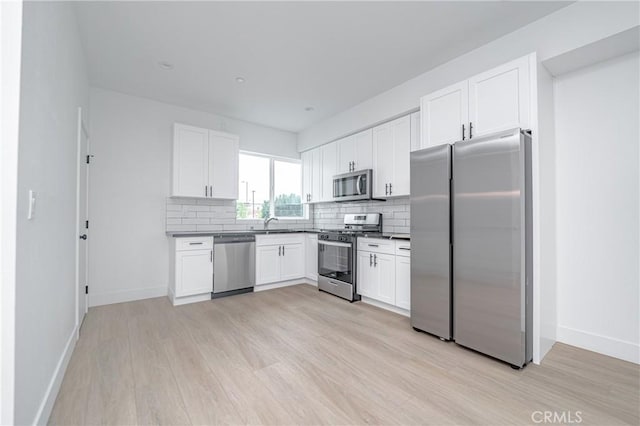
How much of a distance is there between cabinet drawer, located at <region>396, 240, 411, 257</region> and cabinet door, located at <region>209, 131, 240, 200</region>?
265cm

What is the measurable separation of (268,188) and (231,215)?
0.91 meters

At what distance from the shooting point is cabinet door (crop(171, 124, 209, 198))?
4098 millimetres

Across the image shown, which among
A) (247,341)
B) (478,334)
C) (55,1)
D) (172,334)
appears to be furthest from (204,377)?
(55,1)

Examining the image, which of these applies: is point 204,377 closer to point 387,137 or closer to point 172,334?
point 172,334

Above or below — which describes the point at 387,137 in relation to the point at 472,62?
below

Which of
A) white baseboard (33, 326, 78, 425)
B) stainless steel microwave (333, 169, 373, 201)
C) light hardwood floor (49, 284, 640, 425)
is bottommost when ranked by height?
light hardwood floor (49, 284, 640, 425)

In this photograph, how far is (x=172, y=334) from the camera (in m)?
2.84

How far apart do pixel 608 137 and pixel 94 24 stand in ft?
15.1

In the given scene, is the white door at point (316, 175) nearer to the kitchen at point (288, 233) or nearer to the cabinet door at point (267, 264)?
the kitchen at point (288, 233)

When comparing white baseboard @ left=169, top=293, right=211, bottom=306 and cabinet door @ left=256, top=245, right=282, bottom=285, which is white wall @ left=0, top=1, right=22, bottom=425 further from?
cabinet door @ left=256, top=245, right=282, bottom=285

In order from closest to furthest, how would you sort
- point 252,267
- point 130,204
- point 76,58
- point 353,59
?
point 76,58
point 353,59
point 130,204
point 252,267

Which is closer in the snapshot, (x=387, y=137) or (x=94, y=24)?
(x=94, y=24)

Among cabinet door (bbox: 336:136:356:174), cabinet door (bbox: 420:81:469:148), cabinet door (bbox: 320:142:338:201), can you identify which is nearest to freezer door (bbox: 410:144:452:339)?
cabinet door (bbox: 420:81:469:148)

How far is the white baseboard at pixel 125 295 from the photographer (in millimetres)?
3690
